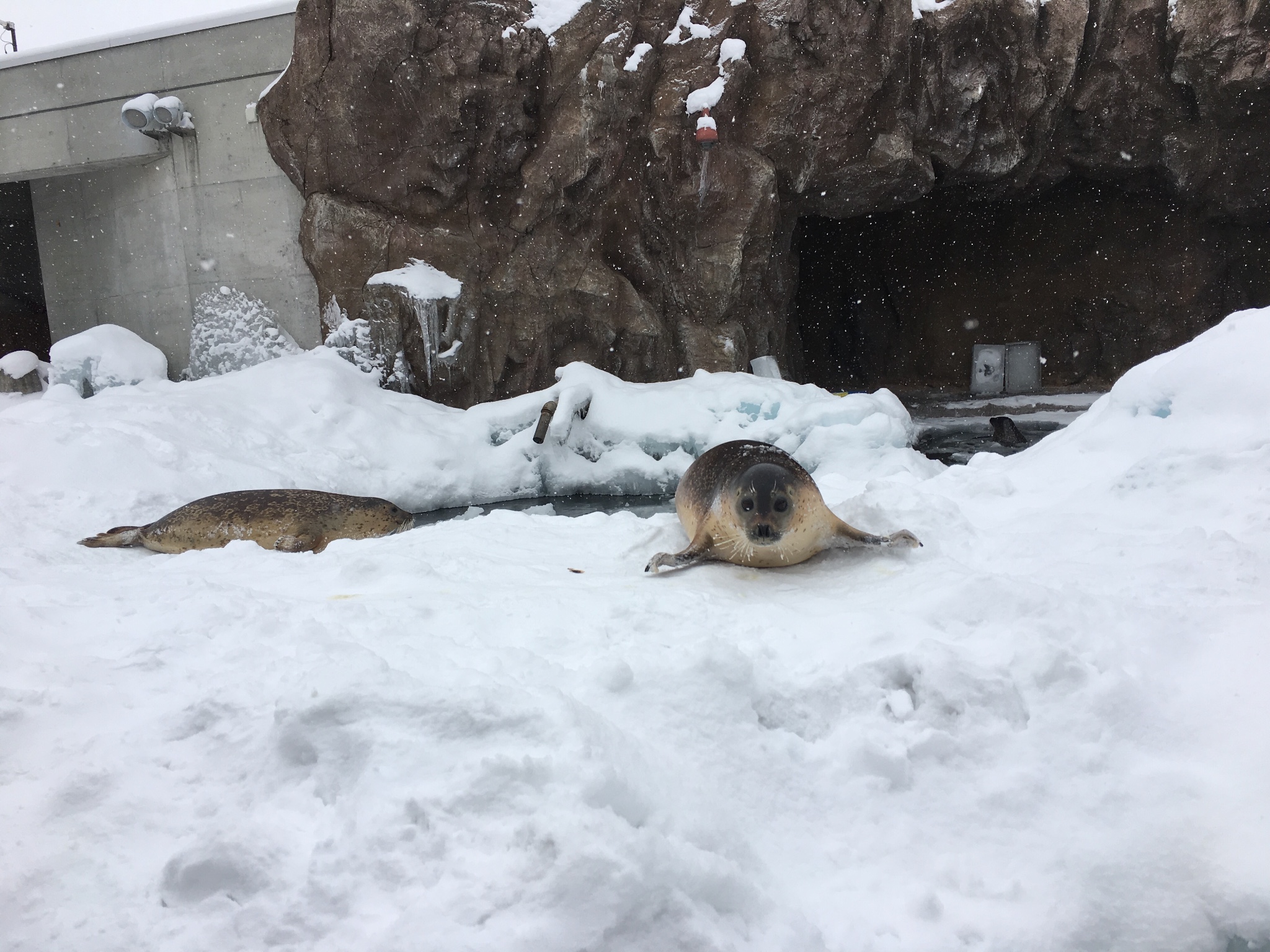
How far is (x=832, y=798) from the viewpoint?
1575mm

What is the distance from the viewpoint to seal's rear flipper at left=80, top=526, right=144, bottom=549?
4242 millimetres

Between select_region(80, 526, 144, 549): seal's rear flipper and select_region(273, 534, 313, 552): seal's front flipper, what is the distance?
71 centimetres

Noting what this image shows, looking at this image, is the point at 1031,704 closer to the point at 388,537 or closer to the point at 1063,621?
the point at 1063,621

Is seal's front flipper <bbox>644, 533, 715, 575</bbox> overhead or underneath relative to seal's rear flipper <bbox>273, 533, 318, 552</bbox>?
overhead

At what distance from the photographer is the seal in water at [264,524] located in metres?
4.33

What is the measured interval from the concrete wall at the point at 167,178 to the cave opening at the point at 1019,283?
24.1 ft

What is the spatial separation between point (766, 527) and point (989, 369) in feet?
42.7

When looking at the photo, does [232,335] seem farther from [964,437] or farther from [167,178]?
[964,437]

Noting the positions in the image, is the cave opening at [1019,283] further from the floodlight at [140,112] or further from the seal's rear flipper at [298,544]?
the seal's rear flipper at [298,544]

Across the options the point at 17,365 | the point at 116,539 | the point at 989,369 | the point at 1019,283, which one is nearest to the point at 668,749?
the point at 116,539

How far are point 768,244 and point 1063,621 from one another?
8.38 metres

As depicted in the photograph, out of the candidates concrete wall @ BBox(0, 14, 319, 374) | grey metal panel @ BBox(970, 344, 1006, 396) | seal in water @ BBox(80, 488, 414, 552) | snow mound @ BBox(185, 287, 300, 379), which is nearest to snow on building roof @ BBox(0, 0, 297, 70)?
concrete wall @ BBox(0, 14, 319, 374)

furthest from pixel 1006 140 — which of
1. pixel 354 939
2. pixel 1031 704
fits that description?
pixel 354 939

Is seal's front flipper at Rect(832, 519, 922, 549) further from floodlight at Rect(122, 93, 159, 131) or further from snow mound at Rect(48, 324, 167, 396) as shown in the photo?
floodlight at Rect(122, 93, 159, 131)
